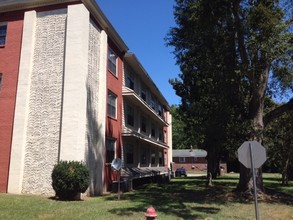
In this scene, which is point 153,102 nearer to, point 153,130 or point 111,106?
point 153,130

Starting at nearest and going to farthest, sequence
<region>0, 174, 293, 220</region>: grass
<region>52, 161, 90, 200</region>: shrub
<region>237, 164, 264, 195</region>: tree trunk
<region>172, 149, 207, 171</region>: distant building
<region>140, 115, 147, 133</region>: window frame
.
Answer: <region>0, 174, 293, 220</region>: grass
<region>52, 161, 90, 200</region>: shrub
<region>237, 164, 264, 195</region>: tree trunk
<region>140, 115, 147, 133</region>: window frame
<region>172, 149, 207, 171</region>: distant building

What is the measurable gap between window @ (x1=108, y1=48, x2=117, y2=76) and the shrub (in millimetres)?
9053

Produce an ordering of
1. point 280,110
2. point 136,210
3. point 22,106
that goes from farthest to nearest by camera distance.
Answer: point 280,110, point 22,106, point 136,210

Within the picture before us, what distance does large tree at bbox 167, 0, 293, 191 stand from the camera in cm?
1599

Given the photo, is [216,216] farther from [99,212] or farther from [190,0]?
[190,0]

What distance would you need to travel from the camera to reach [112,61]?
79.7 feet

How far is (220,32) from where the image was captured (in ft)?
60.4

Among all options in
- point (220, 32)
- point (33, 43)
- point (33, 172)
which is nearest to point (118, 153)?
point (33, 172)

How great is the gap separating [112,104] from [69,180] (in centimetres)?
888

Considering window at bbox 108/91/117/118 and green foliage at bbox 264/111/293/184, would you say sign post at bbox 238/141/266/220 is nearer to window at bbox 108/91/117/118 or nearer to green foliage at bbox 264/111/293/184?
window at bbox 108/91/117/118

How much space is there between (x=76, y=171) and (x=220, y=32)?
10009mm

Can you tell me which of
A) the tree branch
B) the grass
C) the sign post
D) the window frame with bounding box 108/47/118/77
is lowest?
the grass

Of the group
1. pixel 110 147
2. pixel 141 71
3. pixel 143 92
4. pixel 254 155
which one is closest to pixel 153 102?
pixel 143 92

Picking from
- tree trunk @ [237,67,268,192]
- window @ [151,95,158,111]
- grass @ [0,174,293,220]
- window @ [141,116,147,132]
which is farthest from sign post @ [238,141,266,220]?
window @ [151,95,158,111]
